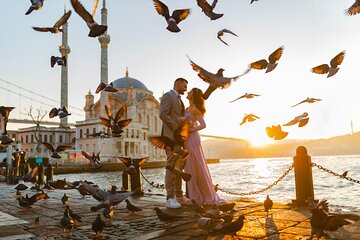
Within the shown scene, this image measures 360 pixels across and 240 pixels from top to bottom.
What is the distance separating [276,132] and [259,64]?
1.07 metres

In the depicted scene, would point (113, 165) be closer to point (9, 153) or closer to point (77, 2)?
point (9, 153)

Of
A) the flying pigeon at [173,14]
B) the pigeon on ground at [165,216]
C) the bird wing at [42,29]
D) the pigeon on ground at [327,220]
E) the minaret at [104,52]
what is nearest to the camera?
the pigeon on ground at [327,220]

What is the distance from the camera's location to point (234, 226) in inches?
128

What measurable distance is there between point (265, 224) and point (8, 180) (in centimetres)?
1459

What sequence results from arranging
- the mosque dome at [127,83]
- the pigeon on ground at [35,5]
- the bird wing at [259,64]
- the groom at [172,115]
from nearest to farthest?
the pigeon on ground at [35,5] < the bird wing at [259,64] < the groom at [172,115] < the mosque dome at [127,83]

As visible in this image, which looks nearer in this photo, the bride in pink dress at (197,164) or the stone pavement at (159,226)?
the stone pavement at (159,226)

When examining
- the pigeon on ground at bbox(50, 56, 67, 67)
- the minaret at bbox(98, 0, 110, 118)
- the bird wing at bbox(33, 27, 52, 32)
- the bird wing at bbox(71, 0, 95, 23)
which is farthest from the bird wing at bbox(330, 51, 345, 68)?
the minaret at bbox(98, 0, 110, 118)

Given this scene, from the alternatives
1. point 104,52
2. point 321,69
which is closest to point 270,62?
point 321,69

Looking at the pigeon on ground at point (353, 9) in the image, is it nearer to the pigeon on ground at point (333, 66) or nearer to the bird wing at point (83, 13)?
the pigeon on ground at point (333, 66)

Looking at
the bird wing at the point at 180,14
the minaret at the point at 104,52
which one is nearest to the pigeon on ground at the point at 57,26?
the bird wing at the point at 180,14

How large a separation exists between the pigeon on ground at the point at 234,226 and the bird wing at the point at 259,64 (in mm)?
2036

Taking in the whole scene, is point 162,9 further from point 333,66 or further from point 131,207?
point 131,207

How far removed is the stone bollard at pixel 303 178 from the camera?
5.50m

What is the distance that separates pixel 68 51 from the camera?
67.3 m
